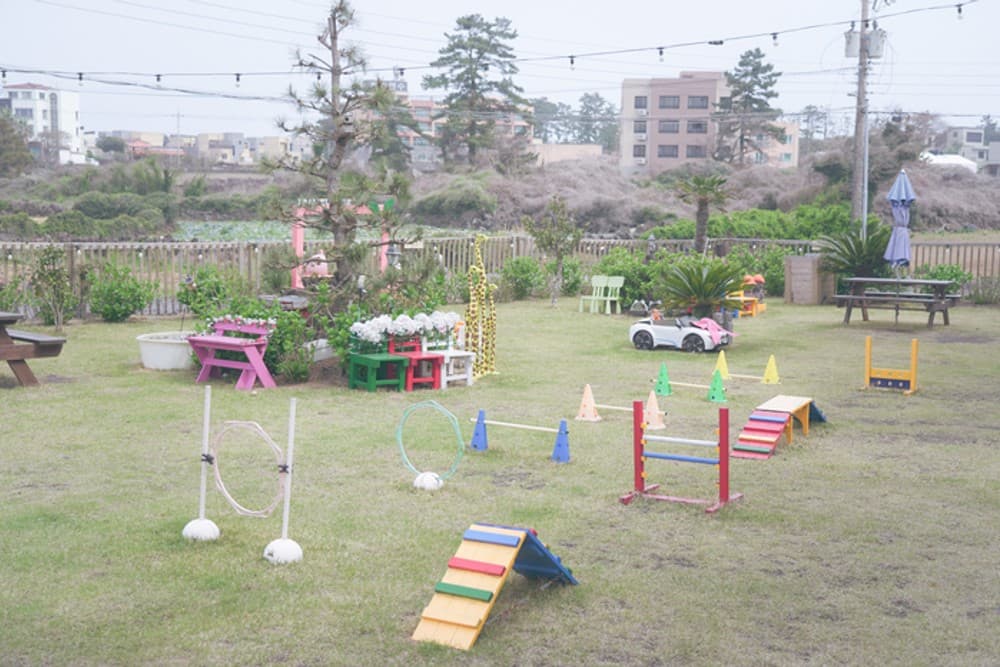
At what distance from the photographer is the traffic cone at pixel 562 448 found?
8.12 m

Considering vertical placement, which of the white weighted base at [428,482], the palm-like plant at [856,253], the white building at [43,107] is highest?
the white building at [43,107]

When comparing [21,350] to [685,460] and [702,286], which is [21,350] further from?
[702,286]

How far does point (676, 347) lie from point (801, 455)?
6.77 m

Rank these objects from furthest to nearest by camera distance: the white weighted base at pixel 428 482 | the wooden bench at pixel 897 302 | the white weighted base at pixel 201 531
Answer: the wooden bench at pixel 897 302, the white weighted base at pixel 428 482, the white weighted base at pixel 201 531

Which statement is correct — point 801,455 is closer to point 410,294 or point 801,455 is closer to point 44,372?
point 410,294

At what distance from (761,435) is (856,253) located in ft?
48.2

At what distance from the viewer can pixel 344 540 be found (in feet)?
20.0

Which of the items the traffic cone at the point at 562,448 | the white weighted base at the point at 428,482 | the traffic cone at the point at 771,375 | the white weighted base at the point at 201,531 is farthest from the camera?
the traffic cone at the point at 771,375

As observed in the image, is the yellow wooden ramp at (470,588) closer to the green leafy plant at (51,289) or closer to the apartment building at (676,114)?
the green leafy plant at (51,289)

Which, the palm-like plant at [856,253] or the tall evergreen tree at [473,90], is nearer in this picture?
the palm-like plant at [856,253]

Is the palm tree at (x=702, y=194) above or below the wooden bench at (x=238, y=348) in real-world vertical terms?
above

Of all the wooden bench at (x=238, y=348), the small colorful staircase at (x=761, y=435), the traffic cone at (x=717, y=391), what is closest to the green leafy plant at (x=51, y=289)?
the wooden bench at (x=238, y=348)

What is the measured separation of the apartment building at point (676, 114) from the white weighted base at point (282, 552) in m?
70.2

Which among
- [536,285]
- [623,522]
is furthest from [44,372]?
[536,285]
